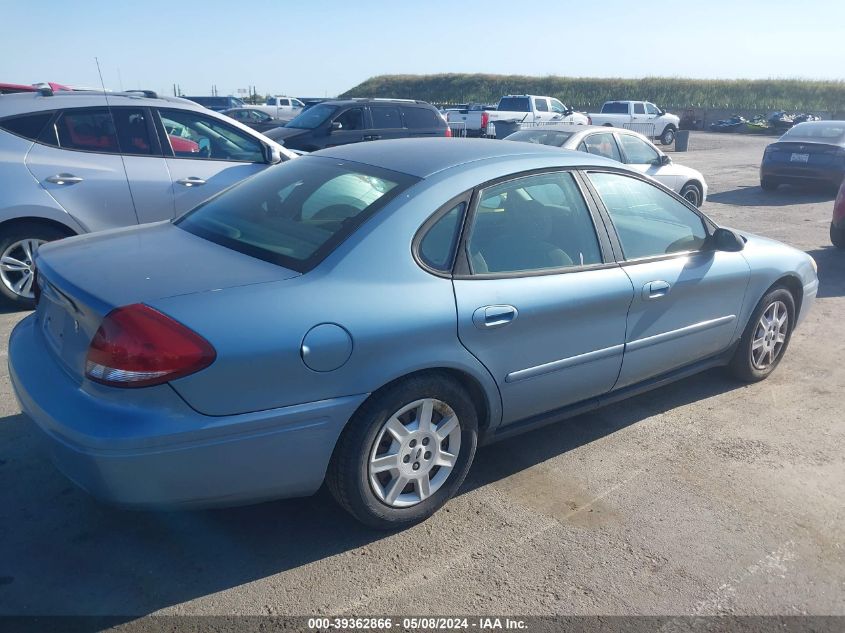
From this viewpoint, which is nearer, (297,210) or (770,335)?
(297,210)

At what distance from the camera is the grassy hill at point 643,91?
52875 millimetres

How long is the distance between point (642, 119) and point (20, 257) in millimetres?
27989

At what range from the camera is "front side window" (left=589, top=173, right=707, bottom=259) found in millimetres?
4043

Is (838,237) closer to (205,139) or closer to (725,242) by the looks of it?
(725,242)

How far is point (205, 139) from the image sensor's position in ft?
22.1

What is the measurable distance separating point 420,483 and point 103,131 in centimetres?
458

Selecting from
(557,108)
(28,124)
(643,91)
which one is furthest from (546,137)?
(643,91)

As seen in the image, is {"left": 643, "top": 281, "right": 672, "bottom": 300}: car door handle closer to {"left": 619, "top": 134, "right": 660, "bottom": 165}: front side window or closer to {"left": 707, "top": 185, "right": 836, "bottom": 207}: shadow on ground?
{"left": 619, "top": 134, "right": 660, "bottom": 165}: front side window

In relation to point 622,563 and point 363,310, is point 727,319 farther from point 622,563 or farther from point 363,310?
point 363,310

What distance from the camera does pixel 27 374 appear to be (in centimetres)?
303

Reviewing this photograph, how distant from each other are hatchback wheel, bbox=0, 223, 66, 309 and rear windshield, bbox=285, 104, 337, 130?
8370 millimetres

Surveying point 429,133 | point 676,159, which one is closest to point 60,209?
point 429,133

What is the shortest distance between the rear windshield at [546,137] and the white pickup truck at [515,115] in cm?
1180

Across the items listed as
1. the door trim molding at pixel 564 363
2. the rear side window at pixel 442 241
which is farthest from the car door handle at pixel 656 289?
the rear side window at pixel 442 241
